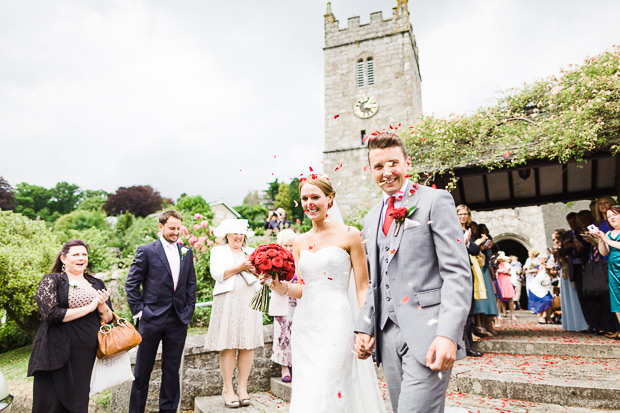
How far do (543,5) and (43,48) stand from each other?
12026 millimetres

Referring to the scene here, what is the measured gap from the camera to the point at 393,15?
25.5 metres

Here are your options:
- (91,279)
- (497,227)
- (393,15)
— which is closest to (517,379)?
(91,279)

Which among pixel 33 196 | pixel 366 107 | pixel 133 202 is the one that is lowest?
pixel 133 202

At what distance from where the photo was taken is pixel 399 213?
2020mm

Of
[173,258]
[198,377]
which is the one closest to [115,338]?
[173,258]

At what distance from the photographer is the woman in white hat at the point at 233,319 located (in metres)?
4.49

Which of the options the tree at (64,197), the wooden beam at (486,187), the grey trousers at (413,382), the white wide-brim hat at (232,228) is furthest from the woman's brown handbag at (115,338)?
the tree at (64,197)

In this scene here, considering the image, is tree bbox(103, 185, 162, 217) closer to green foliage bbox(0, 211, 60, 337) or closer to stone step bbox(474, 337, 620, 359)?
green foliage bbox(0, 211, 60, 337)

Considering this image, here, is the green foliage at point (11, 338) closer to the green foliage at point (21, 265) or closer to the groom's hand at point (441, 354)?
the green foliage at point (21, 265)

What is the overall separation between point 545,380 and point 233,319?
3544 millimetres

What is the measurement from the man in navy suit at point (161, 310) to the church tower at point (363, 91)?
1980cm

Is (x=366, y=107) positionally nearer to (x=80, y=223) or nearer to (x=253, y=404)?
(x=253, y=404)

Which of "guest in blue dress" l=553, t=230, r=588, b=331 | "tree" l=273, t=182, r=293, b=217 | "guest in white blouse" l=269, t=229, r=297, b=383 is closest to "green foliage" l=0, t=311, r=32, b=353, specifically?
"guest in white blouse" l=269, t=229, r=297, b=383

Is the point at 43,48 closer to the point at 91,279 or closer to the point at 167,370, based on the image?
the point at 91,279
